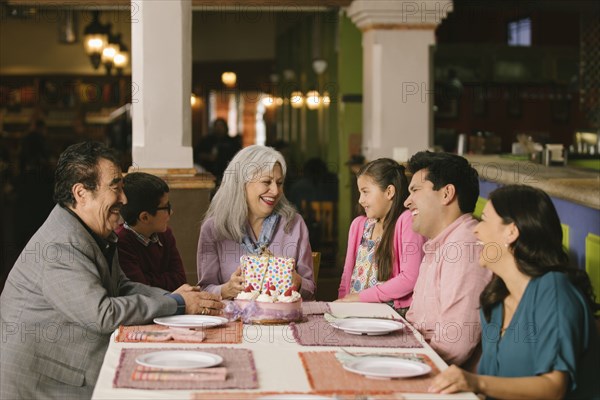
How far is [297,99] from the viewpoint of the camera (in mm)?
16250

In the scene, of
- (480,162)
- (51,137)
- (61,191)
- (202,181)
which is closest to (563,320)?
(61,191)

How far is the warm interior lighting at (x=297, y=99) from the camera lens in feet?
53.5

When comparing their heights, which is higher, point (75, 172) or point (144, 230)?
point (75, 172)

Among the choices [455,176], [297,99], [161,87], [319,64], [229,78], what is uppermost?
[229,78]

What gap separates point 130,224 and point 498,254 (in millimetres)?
2068

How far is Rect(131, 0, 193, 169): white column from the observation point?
7008 millimetres

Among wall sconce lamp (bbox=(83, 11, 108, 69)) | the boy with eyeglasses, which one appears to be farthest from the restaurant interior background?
the boy with eyeglasses

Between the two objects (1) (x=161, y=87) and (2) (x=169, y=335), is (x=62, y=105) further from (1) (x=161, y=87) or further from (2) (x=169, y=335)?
(2) (x=169, y=335)

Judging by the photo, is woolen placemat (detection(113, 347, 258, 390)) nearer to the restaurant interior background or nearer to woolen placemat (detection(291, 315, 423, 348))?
woolen placemat (detection(291, 315, 423, 348))

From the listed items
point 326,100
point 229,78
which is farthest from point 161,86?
point 229,78

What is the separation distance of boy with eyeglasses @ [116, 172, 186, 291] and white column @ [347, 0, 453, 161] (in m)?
5.30

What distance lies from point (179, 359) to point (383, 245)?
199 centimetres

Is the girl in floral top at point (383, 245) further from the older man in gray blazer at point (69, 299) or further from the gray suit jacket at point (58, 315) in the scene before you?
the gray suit jacket at point (58, 315)

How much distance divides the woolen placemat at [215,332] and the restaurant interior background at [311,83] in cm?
403
